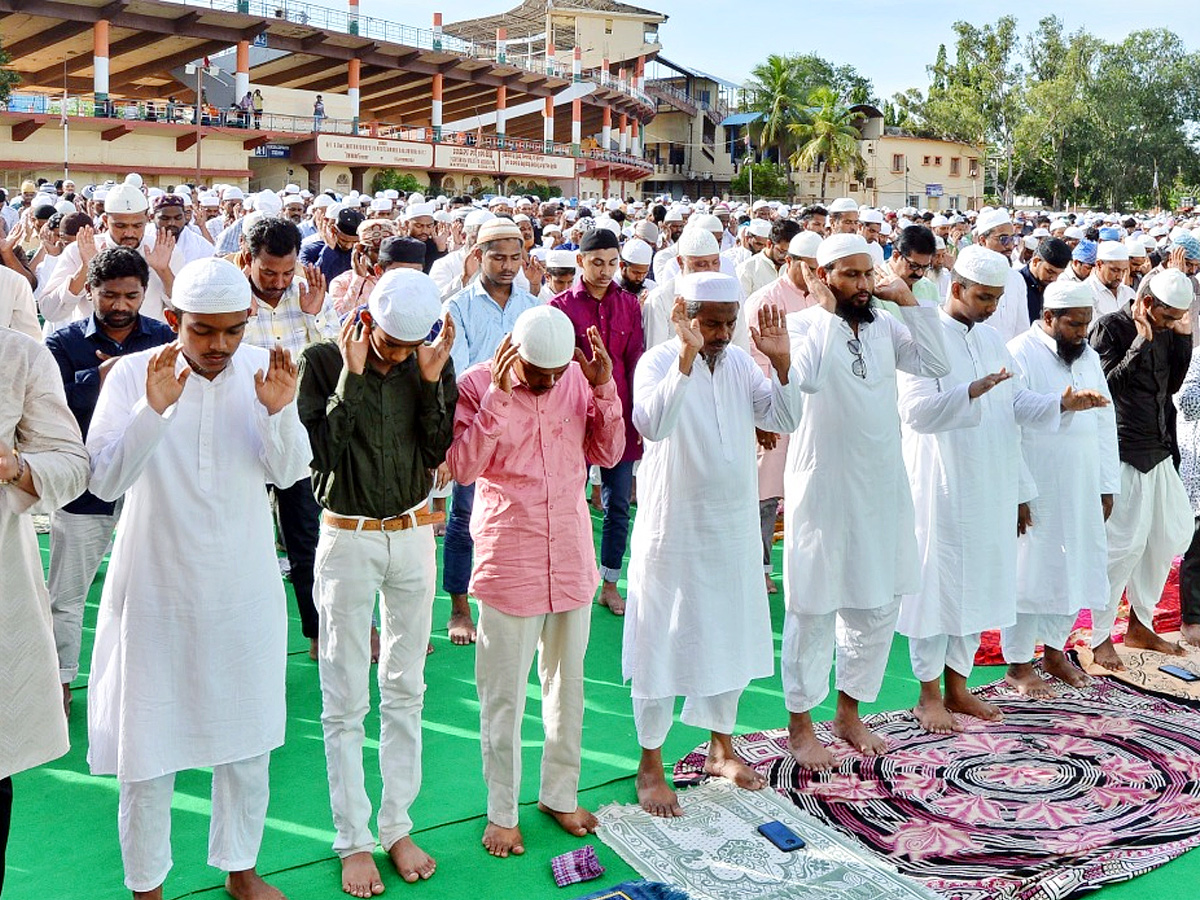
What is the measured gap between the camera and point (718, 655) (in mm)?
3625

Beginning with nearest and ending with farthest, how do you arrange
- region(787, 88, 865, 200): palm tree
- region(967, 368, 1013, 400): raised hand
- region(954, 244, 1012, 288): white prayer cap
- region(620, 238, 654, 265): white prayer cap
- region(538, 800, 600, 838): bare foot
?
region(538, 800, 600, 838): bare foot < region(967, 368, 1013, 400): raised hand < region(954, 244, 1012, 288): white prayer cap < region(620, 238, 654, 265): white prayer cap < region(787, 88, 865, 200): palm tree

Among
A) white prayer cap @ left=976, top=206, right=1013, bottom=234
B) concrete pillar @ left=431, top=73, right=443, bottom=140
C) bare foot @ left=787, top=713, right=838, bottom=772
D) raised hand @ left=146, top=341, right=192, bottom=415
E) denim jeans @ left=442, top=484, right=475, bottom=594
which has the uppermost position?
concrete pillar @ left=431, top=73, right=443, bottom=140

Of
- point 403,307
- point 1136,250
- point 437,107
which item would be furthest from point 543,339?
point 437,107

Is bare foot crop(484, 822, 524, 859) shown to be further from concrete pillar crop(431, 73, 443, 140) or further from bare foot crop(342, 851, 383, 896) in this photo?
concrete pillar crop(431, 73, 443, 140)

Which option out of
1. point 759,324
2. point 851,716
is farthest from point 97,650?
point 851,716

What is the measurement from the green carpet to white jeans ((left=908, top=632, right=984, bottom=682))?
0.79ft

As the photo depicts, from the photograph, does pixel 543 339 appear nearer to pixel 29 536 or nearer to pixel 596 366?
pixel 596 366

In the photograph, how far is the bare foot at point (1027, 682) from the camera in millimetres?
4574

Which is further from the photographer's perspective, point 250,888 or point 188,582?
point 250,888

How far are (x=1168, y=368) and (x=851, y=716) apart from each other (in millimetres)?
2177

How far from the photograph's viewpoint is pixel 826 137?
44.8 meters

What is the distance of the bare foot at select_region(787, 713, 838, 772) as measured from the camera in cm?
386

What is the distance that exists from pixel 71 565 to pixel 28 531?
1411 mm

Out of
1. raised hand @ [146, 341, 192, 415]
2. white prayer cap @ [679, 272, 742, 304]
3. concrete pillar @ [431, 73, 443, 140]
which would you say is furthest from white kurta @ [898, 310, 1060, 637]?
concrete pillar @ [431, 73, 443, 140]
